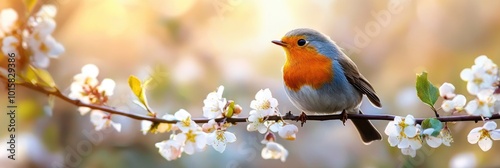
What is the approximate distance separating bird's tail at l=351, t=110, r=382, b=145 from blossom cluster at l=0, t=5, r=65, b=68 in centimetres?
56

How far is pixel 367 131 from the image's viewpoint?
1064 millimetres

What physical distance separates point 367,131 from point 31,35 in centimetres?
61

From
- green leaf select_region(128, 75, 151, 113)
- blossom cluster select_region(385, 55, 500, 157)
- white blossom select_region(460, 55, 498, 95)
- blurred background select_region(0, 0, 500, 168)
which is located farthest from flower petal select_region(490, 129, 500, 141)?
blurred background select_region(0, 0, 500, 168)

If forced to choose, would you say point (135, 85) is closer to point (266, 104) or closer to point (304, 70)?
point (266, 104)

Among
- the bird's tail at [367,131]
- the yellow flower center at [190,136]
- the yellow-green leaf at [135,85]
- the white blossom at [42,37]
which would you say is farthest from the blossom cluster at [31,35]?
the bird's tail at [367,131]

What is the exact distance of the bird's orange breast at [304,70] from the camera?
96 centimetres

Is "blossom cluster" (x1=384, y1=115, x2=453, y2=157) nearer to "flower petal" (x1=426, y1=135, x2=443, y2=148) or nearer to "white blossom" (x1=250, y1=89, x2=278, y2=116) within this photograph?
"flower petal" (x1=426, y1=135, x2=443, y2=148)

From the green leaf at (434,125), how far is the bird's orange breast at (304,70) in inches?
10.9

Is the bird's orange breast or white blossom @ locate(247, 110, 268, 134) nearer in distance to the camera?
white blossom @ locate(247, 110, 268, 134)

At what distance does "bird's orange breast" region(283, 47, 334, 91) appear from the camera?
37.7 inches

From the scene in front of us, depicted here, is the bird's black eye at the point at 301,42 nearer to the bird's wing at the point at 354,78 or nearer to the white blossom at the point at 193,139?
the bird's wing at the point at 354,78

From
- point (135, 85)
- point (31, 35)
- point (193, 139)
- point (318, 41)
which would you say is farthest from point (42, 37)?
point (318, 41)

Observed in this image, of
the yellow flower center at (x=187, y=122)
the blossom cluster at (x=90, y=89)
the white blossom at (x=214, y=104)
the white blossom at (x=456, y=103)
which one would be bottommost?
the white blossom at (x=456, y=103)

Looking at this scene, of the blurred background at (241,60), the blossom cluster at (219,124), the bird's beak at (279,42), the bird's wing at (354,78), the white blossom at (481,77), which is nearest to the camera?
the white blossom at (481,77)
